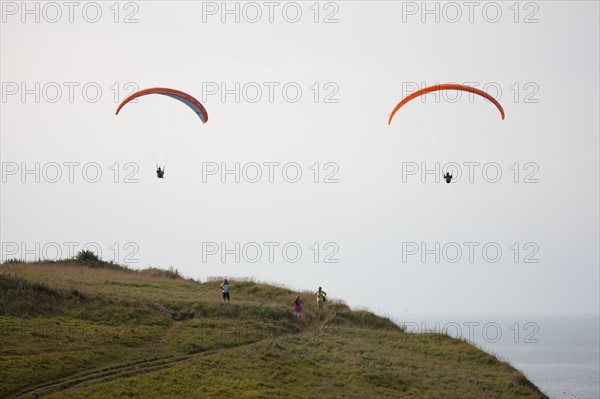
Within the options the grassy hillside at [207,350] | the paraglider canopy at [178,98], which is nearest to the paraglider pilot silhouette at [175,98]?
the paraglider canopy at [178,98]

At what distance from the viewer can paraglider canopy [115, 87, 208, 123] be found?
49.4 metres

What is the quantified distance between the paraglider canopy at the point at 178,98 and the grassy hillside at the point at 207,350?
1079 centimetres

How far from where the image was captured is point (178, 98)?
50688 millimetres

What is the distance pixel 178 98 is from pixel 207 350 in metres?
16.0

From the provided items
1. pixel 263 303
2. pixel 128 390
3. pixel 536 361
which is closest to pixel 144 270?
pixel 263 303

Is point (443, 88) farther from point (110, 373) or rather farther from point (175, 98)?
point (110, 373)

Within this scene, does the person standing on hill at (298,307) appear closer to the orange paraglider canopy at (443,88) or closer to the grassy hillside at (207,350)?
the grassy hillside at (207,350)

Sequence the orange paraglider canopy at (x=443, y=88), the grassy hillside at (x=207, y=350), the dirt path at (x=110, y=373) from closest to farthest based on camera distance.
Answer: the dirt path at (x=110, y=373) → the grassy hillside at (x=207, y=350) → the orange paraglider canopy at (x=443, y=88)

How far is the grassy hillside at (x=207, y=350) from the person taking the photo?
35.8m

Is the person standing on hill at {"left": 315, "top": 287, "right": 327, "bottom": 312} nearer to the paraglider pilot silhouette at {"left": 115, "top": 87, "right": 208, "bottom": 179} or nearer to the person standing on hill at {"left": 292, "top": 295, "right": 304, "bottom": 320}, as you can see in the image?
the person standing on hill at {"left": 292, "top": 295, "right": 304, "bottom": 320}

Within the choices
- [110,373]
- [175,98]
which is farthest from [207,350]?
[175,98]

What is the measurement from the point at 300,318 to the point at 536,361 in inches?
6331

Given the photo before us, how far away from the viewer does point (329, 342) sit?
150 ft

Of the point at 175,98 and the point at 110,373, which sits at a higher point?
the point at 175,98
